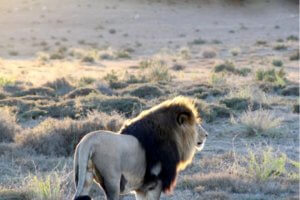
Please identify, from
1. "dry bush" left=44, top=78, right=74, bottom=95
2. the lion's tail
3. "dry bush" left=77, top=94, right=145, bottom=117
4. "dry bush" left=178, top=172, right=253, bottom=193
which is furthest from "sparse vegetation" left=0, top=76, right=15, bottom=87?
the lion's tail

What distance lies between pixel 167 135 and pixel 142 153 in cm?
41

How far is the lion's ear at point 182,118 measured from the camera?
22.6 ft

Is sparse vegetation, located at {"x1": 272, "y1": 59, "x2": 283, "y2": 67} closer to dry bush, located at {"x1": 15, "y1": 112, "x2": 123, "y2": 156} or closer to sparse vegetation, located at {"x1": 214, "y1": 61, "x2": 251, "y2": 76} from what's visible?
sparse vegetation, located at {"x1": 214, "y1": 61, "x2": 251, "y2": 76}

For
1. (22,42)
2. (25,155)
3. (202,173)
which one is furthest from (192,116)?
(22,42)

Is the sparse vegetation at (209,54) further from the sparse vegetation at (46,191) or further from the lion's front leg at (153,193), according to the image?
the lion's front leg at (153,193)

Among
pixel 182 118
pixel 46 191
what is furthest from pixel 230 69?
pixel 182 118

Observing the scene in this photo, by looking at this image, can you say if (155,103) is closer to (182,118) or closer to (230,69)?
(230,69)

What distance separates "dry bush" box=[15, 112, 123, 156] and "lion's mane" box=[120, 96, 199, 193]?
16.6 feet

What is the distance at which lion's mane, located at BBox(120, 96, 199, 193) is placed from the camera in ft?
21.6

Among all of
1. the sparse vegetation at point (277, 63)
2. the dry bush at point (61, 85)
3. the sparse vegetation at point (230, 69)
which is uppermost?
the dry bush at point (61, 85)

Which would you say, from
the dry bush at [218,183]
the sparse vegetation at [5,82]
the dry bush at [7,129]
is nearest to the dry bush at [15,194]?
the dry bush at [218,183]

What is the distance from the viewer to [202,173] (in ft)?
33.8

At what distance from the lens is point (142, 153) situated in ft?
21.2

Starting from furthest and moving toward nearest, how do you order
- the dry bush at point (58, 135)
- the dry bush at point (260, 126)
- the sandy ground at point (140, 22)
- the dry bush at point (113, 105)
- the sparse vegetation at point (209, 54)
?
the sandy ground at point (140, 22) → the sparse vegetation at point (209, 54) → the dry bush at point (113, 105) → the dry bush at point (260, 126) → the dry bush at point (58, 135)
